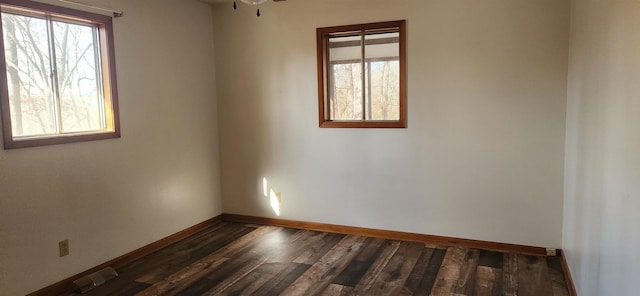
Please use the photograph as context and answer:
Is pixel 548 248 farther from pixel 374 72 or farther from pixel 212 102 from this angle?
pixel 212 102

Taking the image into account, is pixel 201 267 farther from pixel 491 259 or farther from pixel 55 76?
pixel 491 259

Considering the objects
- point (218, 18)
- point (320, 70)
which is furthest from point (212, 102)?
point (320, 70)

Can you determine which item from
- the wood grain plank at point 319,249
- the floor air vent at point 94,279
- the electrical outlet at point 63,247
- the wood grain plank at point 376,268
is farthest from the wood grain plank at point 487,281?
the electrical outlet at point 63,247

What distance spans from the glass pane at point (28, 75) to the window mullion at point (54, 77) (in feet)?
0.06

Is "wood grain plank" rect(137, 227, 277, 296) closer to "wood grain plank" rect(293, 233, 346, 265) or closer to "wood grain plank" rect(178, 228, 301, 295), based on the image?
"wood grain plank" rect(178, 228, 301, 295)

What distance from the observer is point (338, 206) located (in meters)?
4.32

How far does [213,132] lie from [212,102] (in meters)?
0.34

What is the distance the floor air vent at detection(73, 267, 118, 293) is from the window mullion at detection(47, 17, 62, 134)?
1144 mm

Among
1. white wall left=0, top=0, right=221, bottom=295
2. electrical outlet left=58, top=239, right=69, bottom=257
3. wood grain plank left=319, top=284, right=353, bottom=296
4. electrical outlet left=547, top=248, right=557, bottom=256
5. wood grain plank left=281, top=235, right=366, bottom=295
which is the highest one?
white wall left=0, top=0, right=221, bottom=295

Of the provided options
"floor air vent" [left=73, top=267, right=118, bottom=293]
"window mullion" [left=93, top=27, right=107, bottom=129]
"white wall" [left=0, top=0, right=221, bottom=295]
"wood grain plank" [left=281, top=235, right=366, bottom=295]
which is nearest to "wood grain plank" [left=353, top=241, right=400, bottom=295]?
"wood grain plank" [left=281, top=235, right=366, bottom=295]

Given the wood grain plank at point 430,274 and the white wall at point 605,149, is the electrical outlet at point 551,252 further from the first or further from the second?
A: the wood grain plank at point 430,274

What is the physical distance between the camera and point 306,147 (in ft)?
14.4

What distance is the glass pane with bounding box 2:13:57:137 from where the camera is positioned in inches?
110

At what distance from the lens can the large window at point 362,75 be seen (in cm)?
394
